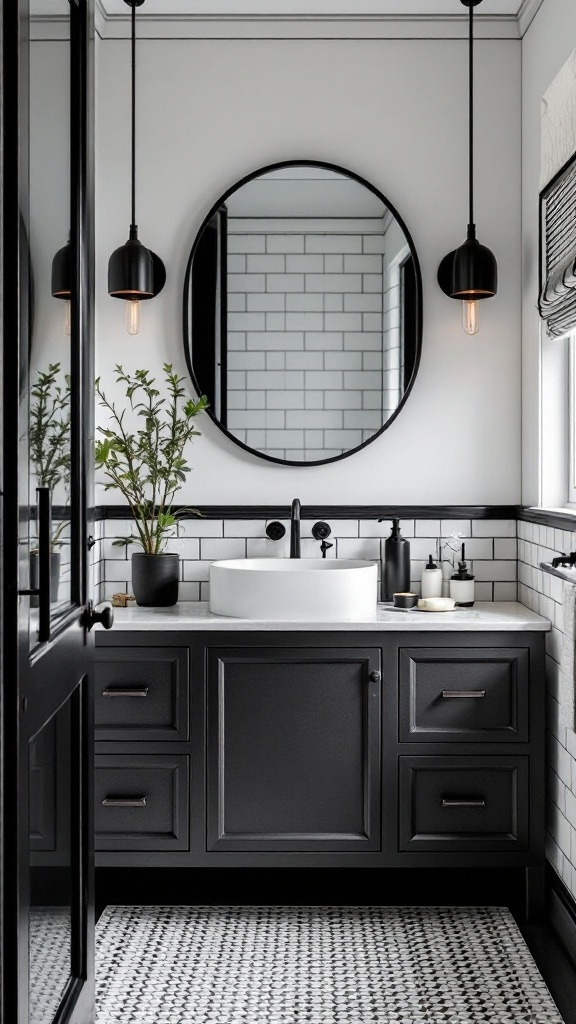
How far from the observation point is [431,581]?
9.42ft

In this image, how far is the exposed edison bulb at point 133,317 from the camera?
2885mm

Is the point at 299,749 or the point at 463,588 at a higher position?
the point at 463,588

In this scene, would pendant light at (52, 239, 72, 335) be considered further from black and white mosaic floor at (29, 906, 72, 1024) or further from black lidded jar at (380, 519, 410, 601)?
black lidded jar at (380, 519, 410, 601)

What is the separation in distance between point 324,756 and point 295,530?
713 mm

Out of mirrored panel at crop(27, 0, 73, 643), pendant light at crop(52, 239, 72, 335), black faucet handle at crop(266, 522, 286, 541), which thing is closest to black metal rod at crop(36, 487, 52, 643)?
mirrored panel at crop(27, 0, 73, 643)

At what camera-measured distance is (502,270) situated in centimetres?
297

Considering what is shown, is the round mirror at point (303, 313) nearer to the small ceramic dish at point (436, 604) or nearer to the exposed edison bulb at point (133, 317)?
the exposed edison bulb at point (133, 317)

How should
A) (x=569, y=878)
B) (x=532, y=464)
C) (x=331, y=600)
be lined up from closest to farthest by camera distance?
(x=569, y=878) → (x=331, y=600) → (x=532, y=464)

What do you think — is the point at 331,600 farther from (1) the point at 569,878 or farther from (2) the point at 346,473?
(1) the point at 569,878

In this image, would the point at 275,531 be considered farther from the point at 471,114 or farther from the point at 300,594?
the point at 471,114

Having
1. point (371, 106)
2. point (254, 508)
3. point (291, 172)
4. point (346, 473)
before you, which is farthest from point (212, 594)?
point (371, 106)

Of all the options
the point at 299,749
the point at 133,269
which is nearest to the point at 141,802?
the point at 299,749

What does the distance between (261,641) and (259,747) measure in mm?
300

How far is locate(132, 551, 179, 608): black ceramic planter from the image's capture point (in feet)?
9.07
